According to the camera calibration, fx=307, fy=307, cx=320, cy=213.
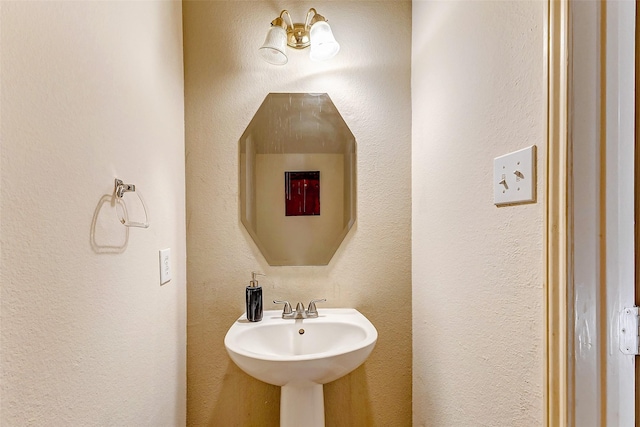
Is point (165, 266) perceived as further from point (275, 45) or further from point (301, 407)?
point (275, 45)

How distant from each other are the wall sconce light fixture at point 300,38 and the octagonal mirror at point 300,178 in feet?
0.50

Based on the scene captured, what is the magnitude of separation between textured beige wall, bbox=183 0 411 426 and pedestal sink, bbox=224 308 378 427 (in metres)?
0.13

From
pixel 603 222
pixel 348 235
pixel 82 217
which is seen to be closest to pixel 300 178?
pixel 348 235

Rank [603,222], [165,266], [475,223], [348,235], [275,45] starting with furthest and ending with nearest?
1. [348,235]
2. [275,45]
3. [165,266]
4. [475,223]
5. [603,222]

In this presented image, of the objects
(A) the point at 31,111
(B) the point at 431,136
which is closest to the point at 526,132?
(B) the point at 431,136

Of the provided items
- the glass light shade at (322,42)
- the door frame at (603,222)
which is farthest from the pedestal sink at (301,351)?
the glass light shade at (322,42)

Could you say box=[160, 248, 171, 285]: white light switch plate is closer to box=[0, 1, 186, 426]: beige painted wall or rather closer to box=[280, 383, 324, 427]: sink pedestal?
box=[0, 1, 186, 426]: beige painted wall

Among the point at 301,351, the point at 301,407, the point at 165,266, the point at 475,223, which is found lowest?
the point at 301,407

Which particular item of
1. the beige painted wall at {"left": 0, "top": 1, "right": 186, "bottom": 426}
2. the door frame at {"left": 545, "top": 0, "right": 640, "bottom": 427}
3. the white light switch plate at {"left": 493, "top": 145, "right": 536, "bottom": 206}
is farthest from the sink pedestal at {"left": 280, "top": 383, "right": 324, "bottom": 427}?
the white light switch plate at {"left": 493, "top": 145, "right": 536, "bottom": 206}

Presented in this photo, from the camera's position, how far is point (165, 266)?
1.07 metres

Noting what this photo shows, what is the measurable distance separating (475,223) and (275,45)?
959 mm

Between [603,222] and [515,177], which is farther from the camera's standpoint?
[515,177]

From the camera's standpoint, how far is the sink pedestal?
108cm

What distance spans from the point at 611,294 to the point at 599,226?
0.40 ft
